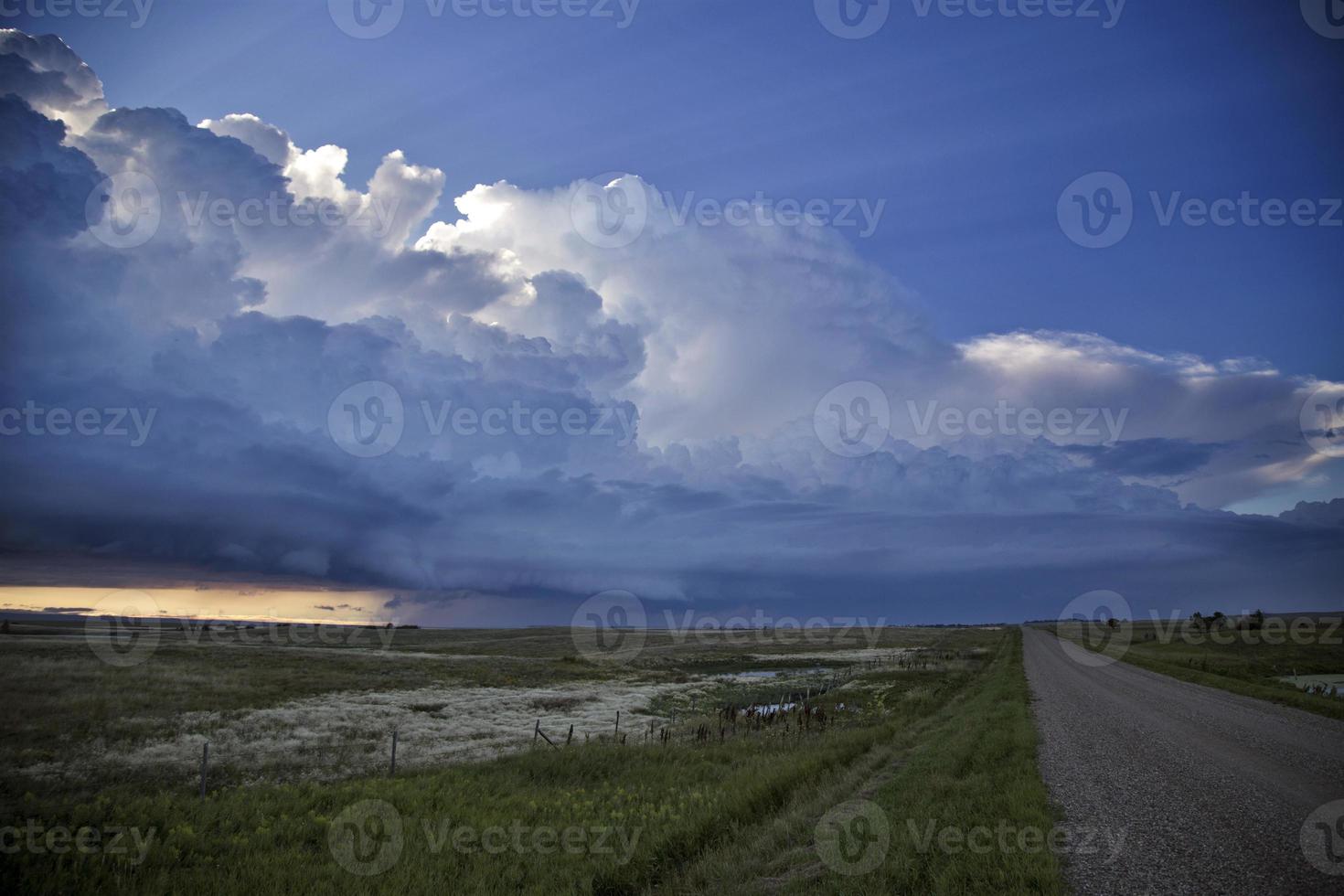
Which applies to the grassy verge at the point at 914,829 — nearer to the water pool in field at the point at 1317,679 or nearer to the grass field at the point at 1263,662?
the grass field at the point at 1263,662

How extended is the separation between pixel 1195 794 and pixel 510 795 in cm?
1667

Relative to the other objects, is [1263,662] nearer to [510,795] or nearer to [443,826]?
[510,795]

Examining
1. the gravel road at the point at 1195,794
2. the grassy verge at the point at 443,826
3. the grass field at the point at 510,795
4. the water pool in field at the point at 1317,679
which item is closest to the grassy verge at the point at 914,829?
the grass field at the point at 510,795

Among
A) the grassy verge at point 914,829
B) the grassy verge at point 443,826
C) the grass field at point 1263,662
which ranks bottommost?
the grass field at point 1263,662

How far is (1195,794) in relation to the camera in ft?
43.9

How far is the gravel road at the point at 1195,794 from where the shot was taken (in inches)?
364

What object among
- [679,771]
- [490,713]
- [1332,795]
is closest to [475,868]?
[679,771]

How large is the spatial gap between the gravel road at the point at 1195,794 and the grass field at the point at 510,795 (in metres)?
1.02

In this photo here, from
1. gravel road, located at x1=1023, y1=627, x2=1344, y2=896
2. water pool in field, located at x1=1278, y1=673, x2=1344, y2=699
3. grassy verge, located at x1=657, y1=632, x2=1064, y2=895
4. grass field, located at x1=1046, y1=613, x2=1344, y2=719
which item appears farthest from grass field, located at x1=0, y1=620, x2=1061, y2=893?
water pool in field, located at x1=1278, y1=673, x2=1344, y2=699

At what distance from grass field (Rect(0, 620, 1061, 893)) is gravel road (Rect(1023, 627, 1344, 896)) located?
1.02 meters

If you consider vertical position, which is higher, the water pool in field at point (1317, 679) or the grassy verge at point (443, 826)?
the grassy verge at point (443, 826)

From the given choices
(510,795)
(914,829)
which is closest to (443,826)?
(510,795)

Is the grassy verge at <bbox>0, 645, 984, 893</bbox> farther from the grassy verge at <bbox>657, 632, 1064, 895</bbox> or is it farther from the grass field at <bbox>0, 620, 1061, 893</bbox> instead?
the grassy verge at <bbox>657, 632, 1064, 895</bbox>

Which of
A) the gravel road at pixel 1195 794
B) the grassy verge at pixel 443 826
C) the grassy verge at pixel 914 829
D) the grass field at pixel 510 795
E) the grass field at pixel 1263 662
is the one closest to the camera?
the gravel road at pixel 1195 794
